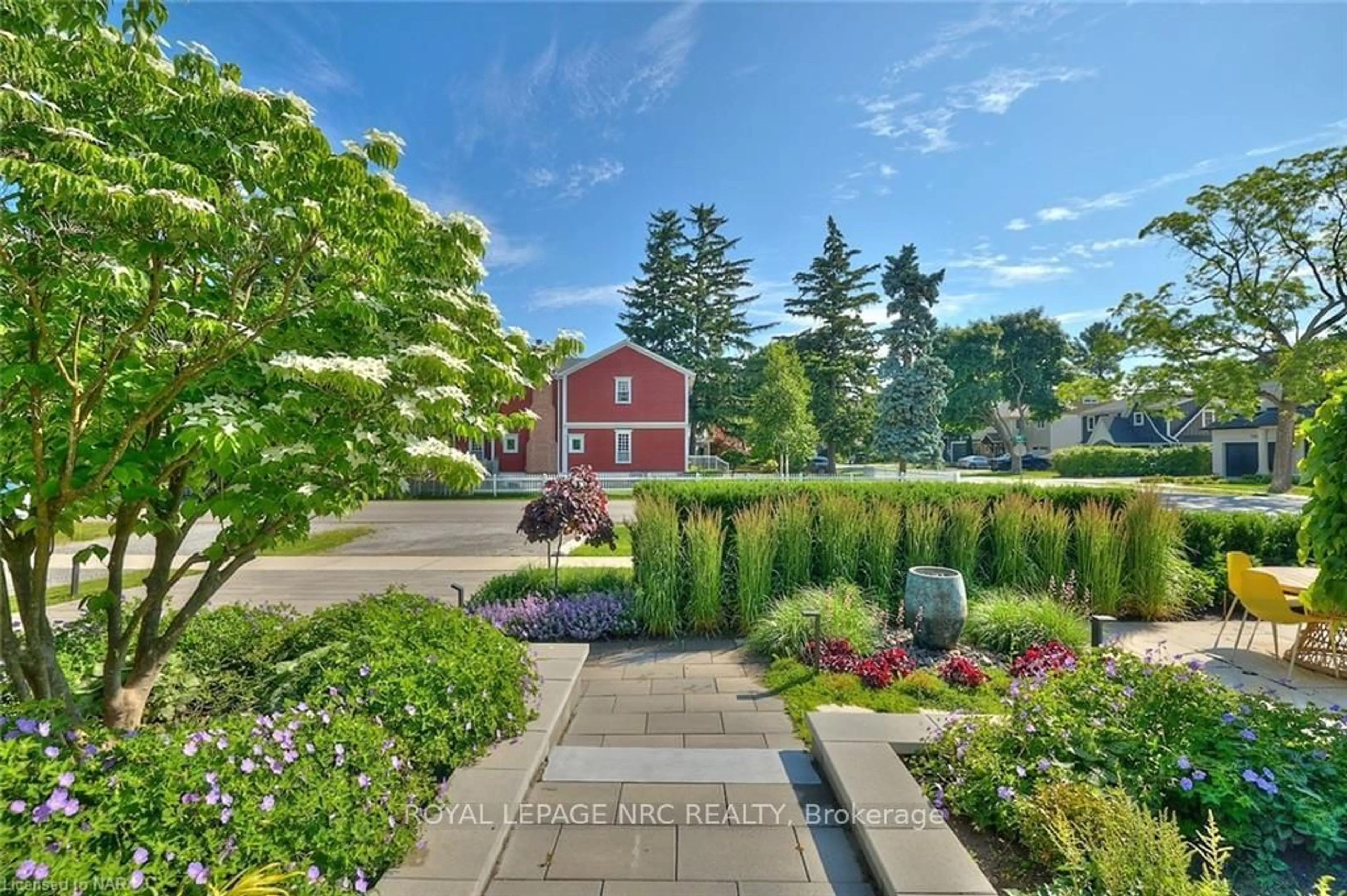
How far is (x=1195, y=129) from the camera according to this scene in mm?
6496

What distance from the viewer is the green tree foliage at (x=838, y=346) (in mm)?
29219

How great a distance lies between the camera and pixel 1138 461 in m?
28.6

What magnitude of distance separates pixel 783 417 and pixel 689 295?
14.1 metres

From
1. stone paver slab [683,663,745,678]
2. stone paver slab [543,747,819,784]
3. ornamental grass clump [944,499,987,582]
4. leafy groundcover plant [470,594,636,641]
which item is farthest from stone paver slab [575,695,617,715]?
ornamental grass clump [944,499,987,582]

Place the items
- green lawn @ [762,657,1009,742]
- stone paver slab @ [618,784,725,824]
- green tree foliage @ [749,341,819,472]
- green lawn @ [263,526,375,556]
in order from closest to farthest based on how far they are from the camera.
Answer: stone paver slab @ [618,784,725,824] → green lawn @ [762,657,1009,742] → green lawn @ [263,526,375,556] → green tree foliage @ [749,341,819,472]

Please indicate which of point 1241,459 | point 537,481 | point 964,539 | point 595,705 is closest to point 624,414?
point 537,481

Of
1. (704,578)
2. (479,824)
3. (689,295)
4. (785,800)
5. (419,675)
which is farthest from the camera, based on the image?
(689,295)

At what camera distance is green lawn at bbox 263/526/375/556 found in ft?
33.8

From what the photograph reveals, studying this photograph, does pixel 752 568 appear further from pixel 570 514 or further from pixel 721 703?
→ pixel 570 514

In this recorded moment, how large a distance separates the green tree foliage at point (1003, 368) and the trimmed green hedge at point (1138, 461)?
497 cm

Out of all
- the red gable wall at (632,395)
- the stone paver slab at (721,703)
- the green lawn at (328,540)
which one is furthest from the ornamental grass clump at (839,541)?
the red gable wall at (632,395)

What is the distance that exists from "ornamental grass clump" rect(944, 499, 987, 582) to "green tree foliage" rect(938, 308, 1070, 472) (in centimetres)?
3263

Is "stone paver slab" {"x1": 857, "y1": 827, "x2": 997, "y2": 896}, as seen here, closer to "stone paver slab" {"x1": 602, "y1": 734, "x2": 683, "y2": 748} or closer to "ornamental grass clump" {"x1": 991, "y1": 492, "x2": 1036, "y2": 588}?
"stone paver slab" {"x1": 602, "y1": 734, "x2": 683, "y2": 748}

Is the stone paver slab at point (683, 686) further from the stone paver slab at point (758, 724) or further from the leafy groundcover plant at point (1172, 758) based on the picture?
the leafy groundcover plant at point (1172, 758)
